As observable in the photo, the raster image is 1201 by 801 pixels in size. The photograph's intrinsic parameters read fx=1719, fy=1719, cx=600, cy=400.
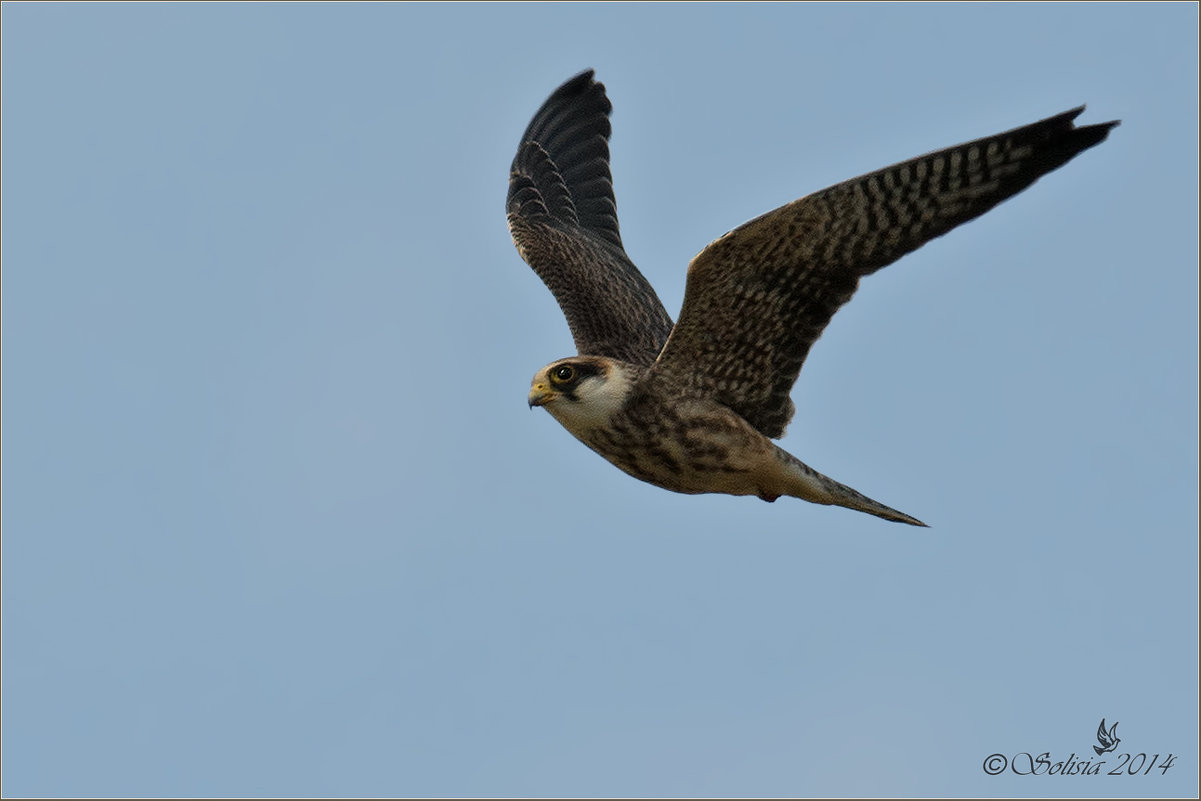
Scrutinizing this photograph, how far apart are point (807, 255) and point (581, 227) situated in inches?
167

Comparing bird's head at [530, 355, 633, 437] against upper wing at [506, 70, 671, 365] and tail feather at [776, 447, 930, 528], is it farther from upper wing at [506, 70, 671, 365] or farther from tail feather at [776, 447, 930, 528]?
upper wing at [506, 70, 671, 365]

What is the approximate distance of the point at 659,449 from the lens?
9.62 metres

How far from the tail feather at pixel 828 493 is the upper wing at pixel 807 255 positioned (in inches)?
12.3

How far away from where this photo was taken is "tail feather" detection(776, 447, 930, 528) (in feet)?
32.2

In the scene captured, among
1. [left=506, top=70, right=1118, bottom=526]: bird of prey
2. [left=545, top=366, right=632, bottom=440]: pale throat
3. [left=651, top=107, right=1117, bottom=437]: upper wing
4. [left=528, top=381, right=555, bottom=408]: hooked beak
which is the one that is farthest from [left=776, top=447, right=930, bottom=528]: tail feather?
[left=528, top=381, right=555, bottom=408]: hooked beak

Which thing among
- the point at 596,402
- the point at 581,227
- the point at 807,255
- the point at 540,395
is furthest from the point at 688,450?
the point at 581,227

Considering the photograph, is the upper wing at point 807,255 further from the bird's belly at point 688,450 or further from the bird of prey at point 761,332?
the bird's belly at point 688,450

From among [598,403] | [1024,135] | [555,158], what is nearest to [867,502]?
[598,403]

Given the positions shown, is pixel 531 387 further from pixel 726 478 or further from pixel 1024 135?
pixel 1024 135

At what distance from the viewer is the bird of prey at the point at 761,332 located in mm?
8656

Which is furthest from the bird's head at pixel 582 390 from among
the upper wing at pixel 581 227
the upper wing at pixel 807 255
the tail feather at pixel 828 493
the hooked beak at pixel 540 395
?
the upper wing at pixel 581 227

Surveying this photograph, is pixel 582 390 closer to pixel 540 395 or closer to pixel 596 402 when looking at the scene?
pixel 596 402

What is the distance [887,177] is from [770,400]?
5.56 feet

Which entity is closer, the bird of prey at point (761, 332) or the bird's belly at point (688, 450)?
the bird of prey at point (761, 332)
